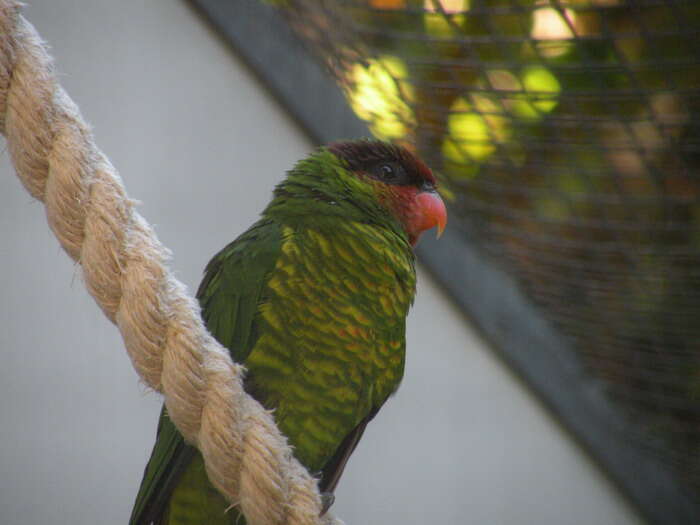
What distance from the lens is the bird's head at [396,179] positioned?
133cm

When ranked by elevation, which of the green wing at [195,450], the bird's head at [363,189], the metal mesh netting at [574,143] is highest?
the metal mesh netting at [574,143]

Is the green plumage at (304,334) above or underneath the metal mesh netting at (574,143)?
underneath

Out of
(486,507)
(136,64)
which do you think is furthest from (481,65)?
(486,507)

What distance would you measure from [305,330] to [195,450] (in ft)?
0.82

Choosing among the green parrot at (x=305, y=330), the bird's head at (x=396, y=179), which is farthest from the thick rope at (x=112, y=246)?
the bird's head at (x=396, y=179)

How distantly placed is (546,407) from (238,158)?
3.93 feet

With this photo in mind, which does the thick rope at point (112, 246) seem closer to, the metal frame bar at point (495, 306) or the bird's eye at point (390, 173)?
the bird's eye at point (390, 173)

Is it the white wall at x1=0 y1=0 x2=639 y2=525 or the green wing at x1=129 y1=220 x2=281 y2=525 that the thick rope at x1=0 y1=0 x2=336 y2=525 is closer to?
the green wing at x1=129 y1=220 x2=281 y2=525

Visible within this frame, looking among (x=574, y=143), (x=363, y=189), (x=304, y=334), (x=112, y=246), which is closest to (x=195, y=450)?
(x=304, y=334)

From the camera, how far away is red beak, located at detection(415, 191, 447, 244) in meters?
1.38

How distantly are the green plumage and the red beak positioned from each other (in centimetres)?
20

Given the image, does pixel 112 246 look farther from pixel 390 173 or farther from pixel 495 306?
pixel 495 306

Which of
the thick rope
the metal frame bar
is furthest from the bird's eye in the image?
the thick rope

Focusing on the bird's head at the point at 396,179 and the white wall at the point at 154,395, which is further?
the white wall at the point at 154,395
